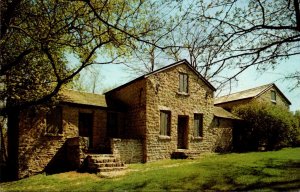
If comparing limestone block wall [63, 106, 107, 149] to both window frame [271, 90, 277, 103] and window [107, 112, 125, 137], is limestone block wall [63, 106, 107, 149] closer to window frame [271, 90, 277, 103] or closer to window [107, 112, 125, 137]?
window [107, 112, 125, 137]

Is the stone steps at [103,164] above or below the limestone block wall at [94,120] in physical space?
below

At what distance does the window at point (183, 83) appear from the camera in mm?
21583

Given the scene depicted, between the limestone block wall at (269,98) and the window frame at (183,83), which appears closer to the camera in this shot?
the window frame at (183,83)

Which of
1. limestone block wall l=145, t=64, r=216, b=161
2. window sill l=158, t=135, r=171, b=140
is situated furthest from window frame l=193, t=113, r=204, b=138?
window sill l=158, t=135, r=171, b=140

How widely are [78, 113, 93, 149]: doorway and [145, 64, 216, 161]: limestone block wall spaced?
355cm

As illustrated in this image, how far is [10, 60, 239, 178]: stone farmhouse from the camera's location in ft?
52.8

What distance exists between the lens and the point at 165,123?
20.4 m

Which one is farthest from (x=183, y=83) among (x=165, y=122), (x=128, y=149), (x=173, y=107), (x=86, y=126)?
(x=86, y=126)

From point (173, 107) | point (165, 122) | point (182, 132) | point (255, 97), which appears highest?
point (255, 97)

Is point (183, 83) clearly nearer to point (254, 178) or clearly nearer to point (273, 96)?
point (254, 178)

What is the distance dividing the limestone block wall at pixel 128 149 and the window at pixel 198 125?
5.12 m

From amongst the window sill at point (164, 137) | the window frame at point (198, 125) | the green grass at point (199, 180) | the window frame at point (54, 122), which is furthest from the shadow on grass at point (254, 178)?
the window frame at point (54, 122)

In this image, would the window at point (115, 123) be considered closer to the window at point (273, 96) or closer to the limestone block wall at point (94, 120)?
the limestone block wall at point (94, 120)

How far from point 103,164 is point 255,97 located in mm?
22042
